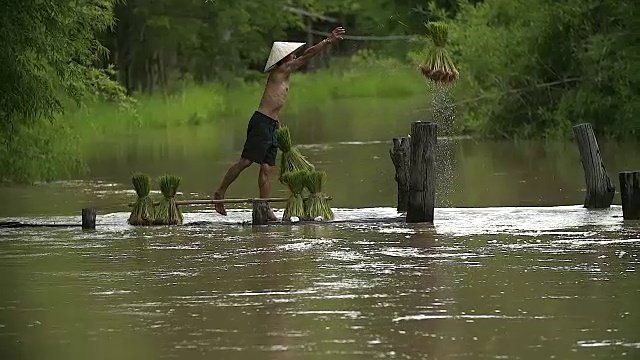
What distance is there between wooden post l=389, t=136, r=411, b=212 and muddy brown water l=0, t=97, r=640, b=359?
0.68 feet

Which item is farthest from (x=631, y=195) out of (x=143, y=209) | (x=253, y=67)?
(x=253, y=67)

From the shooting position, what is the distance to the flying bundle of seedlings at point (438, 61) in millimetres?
18156

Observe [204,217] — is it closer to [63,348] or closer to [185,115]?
[63,348]

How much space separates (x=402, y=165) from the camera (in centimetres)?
1802

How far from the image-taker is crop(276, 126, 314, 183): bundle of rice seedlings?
57.4 ft

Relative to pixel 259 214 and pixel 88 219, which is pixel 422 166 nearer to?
pixel 259 214

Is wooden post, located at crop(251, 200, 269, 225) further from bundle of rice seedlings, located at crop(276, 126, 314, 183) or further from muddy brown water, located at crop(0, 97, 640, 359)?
bundle of rice seedlings, located at crop(276, 126, 314, 183)

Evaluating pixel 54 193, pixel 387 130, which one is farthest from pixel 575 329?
pixel 387 130

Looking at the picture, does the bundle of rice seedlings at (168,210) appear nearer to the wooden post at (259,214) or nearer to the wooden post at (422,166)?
the wooden post at (259,214)

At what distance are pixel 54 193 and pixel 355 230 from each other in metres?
8.83

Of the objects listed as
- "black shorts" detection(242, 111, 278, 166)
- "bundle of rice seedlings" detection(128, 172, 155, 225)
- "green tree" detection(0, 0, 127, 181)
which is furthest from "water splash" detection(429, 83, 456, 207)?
"green tree" detection(0, 0, 127, 181)

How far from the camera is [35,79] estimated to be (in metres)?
18.1

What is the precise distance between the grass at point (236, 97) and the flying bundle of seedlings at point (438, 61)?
8.97m

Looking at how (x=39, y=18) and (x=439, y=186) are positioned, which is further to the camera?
(x=439, y=186)
